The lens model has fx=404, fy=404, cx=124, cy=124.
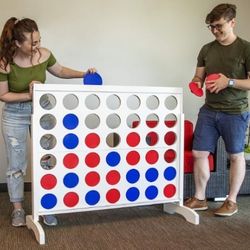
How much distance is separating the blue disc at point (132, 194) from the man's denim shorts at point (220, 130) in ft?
1.62

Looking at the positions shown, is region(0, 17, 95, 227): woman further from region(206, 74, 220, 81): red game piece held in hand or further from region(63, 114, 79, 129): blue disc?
region(206, 74, 220, 81): red game piece held in hand

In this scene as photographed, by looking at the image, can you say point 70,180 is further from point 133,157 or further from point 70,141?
point 133,157

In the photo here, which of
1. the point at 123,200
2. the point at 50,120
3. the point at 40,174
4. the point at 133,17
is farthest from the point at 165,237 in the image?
the point at 133,17

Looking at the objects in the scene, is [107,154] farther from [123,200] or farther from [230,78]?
[230,78]

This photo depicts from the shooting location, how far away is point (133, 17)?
10.8 feet

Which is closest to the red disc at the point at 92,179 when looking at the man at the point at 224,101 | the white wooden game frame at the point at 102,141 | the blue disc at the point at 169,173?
the white wooden game frame at the point at 102,141

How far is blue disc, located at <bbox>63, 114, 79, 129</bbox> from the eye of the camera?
2168 millimetres

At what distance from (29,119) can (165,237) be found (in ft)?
3.22

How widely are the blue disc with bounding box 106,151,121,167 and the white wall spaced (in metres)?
1.11

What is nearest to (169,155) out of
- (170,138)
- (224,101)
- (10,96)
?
(170,138)

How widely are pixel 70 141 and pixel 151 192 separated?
59 cm

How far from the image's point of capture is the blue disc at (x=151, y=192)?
94.1 inches

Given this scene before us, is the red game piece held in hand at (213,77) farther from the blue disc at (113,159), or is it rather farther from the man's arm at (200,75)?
the blue disc at (113,159)

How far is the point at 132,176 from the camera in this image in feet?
7.70
